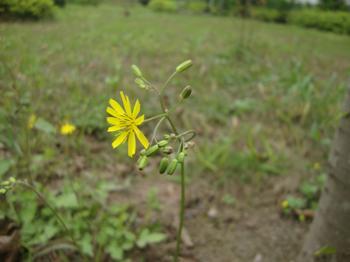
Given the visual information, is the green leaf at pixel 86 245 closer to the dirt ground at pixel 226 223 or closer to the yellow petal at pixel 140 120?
the dirt ground at pixel 226 223

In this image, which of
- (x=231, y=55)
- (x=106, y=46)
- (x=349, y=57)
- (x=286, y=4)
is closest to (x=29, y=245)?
(x=106, y=46)

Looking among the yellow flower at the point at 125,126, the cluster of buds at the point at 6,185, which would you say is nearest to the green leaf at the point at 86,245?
the cluster of buds at the point at 6,185

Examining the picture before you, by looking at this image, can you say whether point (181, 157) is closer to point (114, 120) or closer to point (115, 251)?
point (114, 120)

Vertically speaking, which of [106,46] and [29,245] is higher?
[106,46]

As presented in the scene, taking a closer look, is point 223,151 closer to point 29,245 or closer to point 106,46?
point 29,245

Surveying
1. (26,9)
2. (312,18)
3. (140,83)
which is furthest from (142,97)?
(312,18)

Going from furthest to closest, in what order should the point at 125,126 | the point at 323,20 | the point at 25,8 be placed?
1. the point at 323,20
2. the point at 25,8
3. the point at 125,126
